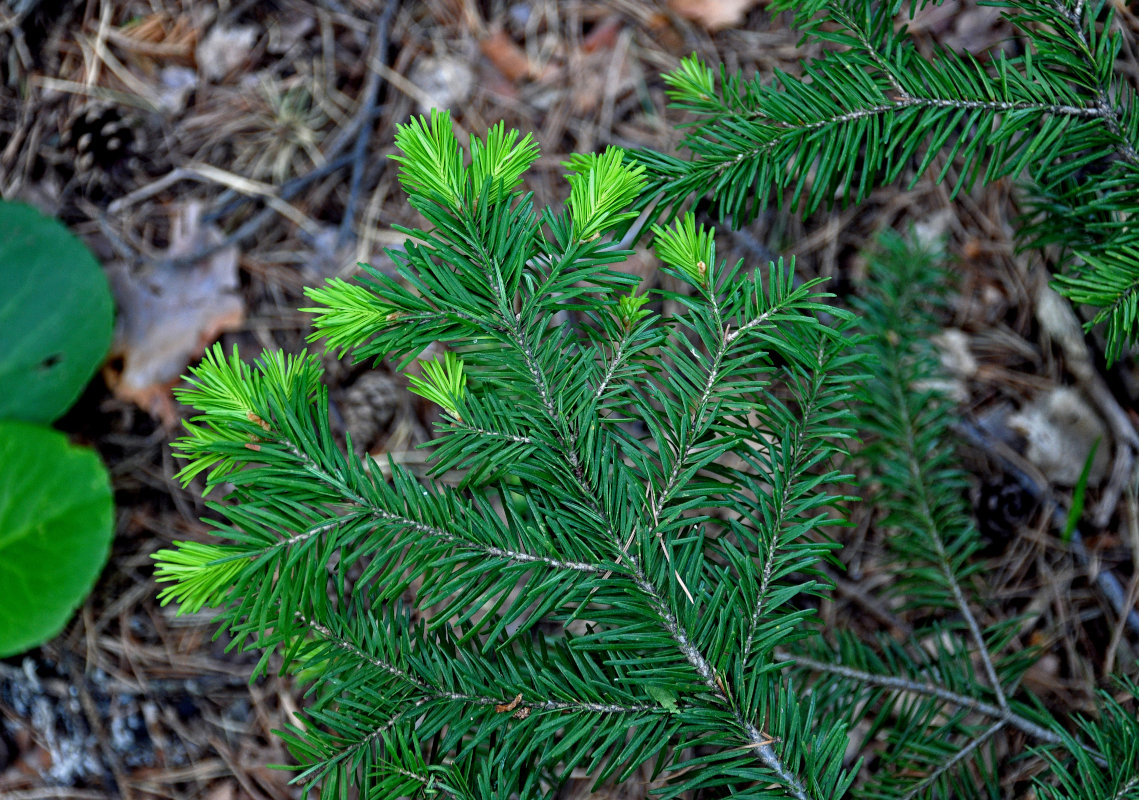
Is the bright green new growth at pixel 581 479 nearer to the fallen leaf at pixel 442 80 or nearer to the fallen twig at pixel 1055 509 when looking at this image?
the fallen twig at pixel 1055 509

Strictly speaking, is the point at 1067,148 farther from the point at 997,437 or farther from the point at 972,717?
the point at 972,717

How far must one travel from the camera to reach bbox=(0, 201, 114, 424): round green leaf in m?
1.74

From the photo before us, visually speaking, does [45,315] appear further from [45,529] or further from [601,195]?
[601,195]

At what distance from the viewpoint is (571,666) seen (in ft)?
2.81

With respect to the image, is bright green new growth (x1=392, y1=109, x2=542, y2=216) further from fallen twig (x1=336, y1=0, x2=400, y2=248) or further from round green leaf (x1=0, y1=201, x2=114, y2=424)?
round green leaf (x1=0, y1=201, x2=114, y2=424)

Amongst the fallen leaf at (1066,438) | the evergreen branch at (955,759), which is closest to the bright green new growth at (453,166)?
the evergreen branch at (955,759)

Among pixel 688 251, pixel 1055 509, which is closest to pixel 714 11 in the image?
pixel 688 251

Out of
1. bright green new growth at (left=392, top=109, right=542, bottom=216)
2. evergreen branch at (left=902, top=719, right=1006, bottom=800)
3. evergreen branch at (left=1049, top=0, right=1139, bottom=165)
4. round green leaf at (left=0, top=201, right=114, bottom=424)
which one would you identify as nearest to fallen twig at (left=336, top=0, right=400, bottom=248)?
round green leaf at (left=0, top=201, right=114, bottom=424)

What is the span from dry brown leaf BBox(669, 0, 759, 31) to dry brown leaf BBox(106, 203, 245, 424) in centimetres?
130

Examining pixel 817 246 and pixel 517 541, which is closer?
pixel 517 541

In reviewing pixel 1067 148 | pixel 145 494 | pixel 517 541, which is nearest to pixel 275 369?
pixel 517 541

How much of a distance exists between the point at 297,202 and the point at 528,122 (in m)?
0.62

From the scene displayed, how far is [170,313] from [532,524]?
4.66 ft

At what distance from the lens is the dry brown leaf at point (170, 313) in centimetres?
178
